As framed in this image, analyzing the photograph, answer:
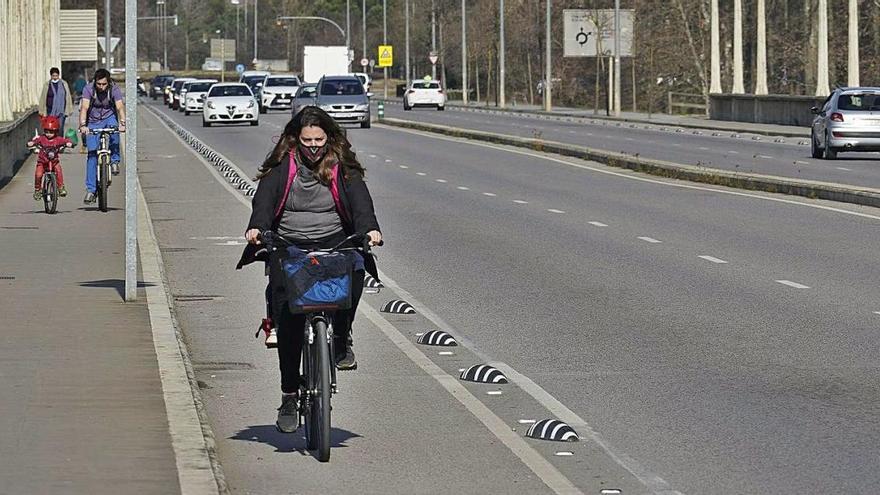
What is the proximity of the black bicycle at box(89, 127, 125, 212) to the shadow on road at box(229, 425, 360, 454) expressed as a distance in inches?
564

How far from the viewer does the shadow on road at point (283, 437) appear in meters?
8.77

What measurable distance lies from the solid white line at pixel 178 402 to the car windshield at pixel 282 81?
68015mm

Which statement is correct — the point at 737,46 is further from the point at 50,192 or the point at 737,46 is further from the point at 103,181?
the point at 50,192

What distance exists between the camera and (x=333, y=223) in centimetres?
857

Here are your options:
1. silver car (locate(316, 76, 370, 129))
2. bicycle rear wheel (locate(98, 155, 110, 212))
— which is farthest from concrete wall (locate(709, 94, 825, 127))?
bicycle rear wheel (locate(98, 155, 110, 212))

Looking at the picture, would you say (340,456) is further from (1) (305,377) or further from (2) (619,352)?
(2) (619,352)

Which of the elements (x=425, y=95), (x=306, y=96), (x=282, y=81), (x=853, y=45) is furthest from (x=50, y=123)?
(x=425, y=95)

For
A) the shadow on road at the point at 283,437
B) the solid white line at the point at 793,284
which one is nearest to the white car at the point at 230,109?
the solid white line at the point at 793,284

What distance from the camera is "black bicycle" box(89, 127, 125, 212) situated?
2314 centimetres

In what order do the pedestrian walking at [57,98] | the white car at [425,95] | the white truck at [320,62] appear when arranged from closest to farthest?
the pedestrian walking at [57,98] → the white car at [425,95] → the white truck at [320,62]

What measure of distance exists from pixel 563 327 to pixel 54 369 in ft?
13.3

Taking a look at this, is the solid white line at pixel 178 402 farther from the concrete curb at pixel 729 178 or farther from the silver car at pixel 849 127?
the silver car at pixel 849 127

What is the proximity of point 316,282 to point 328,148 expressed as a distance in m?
0.74

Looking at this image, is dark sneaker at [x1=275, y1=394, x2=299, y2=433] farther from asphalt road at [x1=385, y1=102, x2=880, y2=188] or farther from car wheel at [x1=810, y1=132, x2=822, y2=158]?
car wheel at [x1=810, y1=132, x2=822, y2=158]
